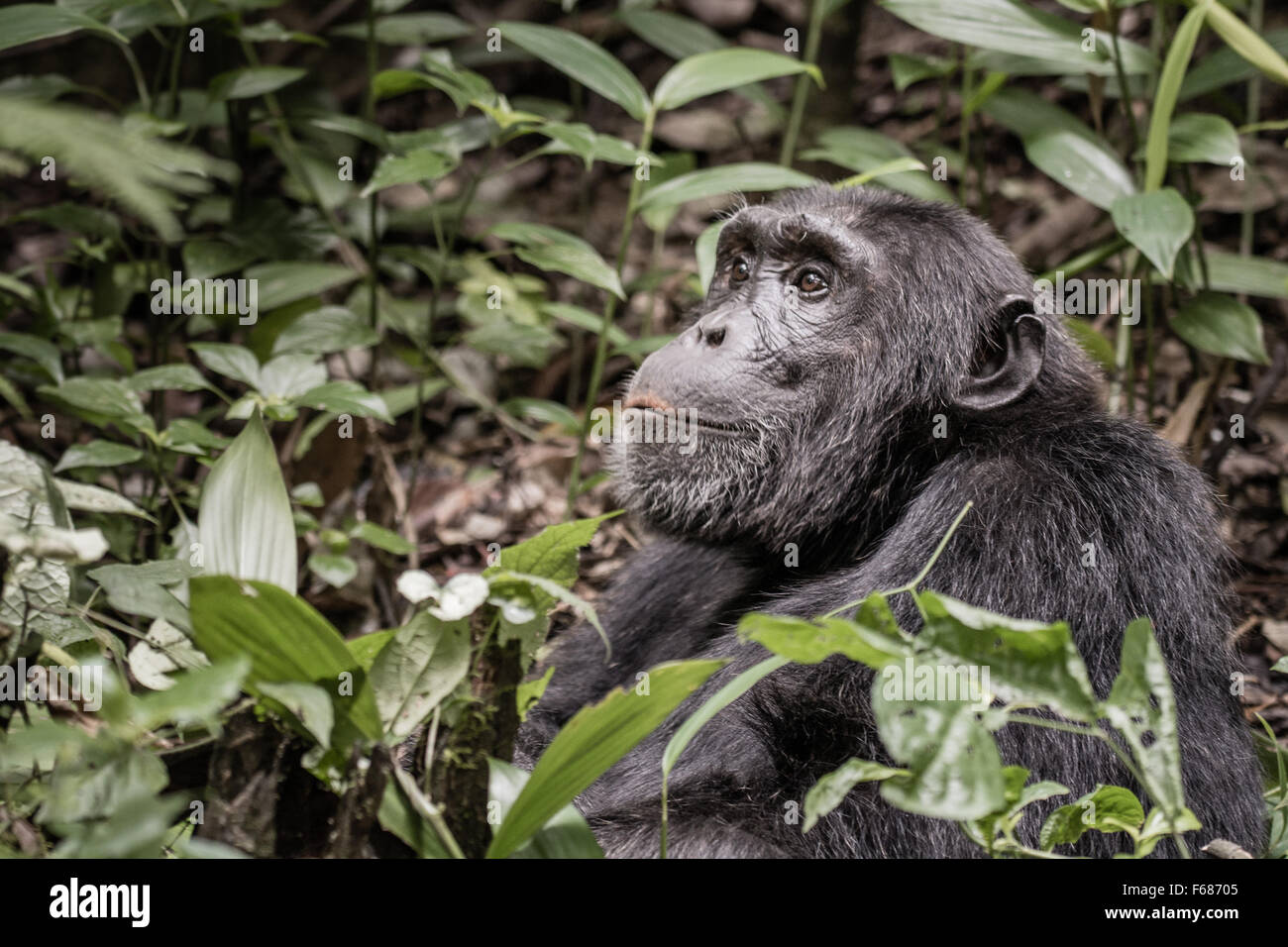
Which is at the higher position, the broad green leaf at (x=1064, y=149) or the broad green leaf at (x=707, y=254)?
the broad green leaf at (x=1064, y=149)

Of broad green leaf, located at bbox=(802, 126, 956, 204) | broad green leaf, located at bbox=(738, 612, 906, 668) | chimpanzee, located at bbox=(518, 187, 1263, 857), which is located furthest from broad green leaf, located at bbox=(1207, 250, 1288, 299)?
broad green leaf, located at bbox=(738, 612, 906, 668)

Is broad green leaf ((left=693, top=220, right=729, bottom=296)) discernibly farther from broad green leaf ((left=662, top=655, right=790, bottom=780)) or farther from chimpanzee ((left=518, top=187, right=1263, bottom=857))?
broad green leaf ((left=662, top=655, right=790, bottom=780))

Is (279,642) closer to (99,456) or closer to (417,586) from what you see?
(417,586)

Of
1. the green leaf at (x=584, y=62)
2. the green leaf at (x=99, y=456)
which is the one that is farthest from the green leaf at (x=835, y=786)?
the green leaf at (x=584, y=62)

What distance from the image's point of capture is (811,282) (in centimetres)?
445

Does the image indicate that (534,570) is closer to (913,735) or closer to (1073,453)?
(913,735)

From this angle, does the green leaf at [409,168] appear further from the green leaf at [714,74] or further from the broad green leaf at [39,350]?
the broad green leaf at [39,350]

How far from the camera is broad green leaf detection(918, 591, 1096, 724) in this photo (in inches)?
92.6

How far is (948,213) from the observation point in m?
4.54

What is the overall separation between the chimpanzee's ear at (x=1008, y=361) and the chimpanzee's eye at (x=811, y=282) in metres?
0.60

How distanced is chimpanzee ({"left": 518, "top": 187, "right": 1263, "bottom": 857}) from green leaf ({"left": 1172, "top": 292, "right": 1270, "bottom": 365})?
3.96 ft

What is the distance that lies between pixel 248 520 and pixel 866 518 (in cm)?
205

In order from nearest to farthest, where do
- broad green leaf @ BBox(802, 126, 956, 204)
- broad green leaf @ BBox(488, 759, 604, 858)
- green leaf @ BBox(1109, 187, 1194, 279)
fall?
broad green leaf @ BBox(488, 759, 604, 858)
green leaf @ BBox(1109, 187, 1194, 279)
broad green leaf @ BBox(802, 126, 956, 204)

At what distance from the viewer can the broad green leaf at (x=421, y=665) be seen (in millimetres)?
2723
